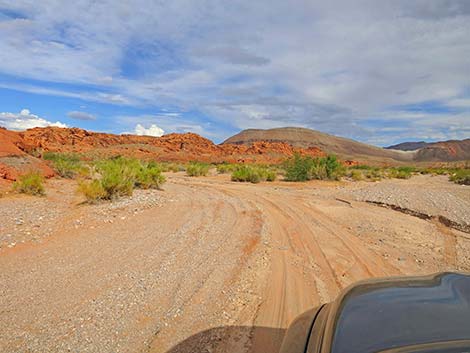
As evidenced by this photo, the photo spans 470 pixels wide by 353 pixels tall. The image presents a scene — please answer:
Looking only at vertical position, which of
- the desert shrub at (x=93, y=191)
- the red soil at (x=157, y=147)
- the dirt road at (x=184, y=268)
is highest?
the red soil at (x=157, y=147)

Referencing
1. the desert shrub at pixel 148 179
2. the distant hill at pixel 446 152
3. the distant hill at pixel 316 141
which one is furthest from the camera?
the distant hill at pixel 446 152

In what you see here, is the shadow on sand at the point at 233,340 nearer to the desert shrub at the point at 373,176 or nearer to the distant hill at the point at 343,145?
the desert shrub at the point at 373,176

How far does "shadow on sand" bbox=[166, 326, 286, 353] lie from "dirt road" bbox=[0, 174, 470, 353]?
1cm

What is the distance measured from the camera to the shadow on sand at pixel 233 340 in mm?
3623

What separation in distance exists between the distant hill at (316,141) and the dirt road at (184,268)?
402 feet

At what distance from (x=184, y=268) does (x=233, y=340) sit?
2.19m

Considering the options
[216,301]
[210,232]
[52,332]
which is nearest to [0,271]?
[52,332]

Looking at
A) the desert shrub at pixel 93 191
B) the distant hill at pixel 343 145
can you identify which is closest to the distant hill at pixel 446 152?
the distant hill at pixel 343 145

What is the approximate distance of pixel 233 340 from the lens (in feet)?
12.4

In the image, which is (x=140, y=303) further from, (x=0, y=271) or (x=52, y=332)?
(x=0, y=271)

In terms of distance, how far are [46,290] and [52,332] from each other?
1218 mm

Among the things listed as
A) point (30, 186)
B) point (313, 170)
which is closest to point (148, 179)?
point (30, 186)

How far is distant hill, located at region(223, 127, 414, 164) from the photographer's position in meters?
134

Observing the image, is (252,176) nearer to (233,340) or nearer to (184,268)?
(184,268)
